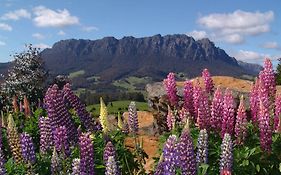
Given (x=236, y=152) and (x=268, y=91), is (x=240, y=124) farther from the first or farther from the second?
(x=268, y=91)

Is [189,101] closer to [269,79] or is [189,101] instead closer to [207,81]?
[207,81]

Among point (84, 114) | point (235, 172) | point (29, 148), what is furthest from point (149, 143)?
point (29, 148)

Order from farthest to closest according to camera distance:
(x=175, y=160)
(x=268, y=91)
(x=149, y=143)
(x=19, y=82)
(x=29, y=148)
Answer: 1. (x=19, y=82)
2. (x=149, y=143)
3. (x=268, y=91)
4. (x=29, y=148)
5. (x=175, y=160)

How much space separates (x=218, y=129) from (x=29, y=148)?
14.2ft

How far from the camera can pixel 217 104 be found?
10711 millimetres

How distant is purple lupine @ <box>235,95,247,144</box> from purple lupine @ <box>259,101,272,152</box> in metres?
0.38

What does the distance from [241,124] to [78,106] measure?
11.5ft

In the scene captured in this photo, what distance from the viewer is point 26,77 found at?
124 ft

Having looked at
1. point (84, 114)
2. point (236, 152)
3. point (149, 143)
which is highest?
point (84, 114)

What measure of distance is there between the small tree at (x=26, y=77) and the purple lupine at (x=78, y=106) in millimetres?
25637

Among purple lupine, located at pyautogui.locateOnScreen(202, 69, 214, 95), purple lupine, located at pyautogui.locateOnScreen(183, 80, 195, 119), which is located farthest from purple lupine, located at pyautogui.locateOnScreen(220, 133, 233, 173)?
purple lupine, located at pyautogui.locateOnScreen(202, 69, 214, 95)

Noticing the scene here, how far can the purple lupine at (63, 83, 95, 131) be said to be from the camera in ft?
35.1

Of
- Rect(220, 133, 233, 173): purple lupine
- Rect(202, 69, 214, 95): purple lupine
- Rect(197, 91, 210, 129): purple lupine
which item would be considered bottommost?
Rect(220, 133, 233, 173): purple lupine

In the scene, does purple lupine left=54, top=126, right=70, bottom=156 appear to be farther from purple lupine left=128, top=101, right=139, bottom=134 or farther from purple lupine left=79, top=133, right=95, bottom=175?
purple lupine left=128, top=101, right=139, bottom=134
